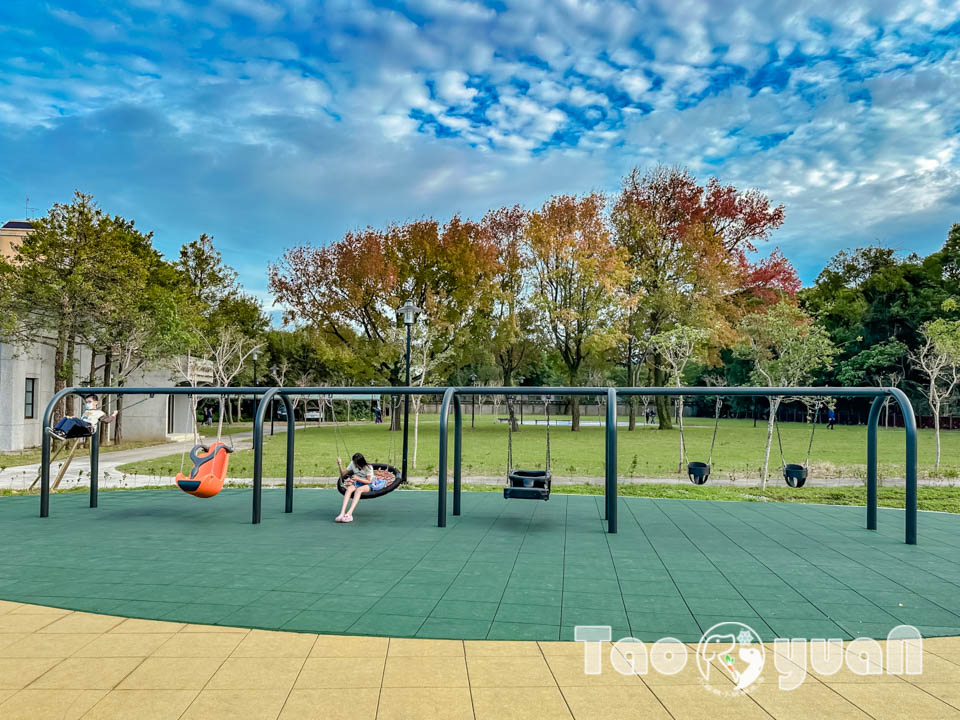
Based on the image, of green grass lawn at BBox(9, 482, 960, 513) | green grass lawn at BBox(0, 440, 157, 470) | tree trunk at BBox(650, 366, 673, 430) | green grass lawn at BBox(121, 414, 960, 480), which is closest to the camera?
green grass lawn at BBox(9, 482, 960, 513)

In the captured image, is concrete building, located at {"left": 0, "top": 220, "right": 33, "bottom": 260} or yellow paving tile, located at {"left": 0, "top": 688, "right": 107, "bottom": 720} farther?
concrete building, located at {"left": 0, "top": 220, "right": 33, "bottom": 260}

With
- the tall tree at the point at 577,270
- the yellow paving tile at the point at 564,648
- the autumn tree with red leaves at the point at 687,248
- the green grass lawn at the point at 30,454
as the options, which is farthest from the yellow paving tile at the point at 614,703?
the autumn tree with red leaves at the point at 687,248

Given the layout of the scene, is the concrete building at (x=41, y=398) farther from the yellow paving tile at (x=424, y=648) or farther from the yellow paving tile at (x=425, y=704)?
the yellow paving tile at (x=425, y=704)

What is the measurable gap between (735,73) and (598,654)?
19.3 meters

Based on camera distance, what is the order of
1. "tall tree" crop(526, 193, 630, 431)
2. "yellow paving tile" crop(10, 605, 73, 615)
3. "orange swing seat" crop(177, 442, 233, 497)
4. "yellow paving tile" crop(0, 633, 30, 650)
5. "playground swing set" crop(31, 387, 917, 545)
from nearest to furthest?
"yellow paving tile" crop(0, 633, 30, 650)
"yellow paving tile" crop(10, 605, 73, 615)
"playground swing set" crop(31, 387, 917, 545)
"orange swing seat" crop(177, 442, 233, 497)
"tall tree" crop(526, 193, 630, 431)

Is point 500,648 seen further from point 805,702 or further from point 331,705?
point 805,702

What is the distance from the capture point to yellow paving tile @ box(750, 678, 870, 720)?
137 inches

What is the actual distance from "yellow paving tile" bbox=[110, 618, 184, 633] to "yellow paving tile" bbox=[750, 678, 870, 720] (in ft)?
13.2

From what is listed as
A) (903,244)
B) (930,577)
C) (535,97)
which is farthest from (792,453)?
(903,244)

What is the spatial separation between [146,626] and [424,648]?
219cm

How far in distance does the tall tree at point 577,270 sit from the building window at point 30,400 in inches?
861

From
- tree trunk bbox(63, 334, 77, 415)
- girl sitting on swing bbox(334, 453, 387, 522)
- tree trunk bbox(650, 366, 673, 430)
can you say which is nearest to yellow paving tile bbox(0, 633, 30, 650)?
girl sitting on swing bbox(334, 453, 387, 522)

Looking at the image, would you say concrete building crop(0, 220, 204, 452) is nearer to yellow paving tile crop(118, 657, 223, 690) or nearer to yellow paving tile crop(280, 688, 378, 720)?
yellow paving tile crop(118, 657, 223, 690)

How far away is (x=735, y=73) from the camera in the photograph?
19.3m
